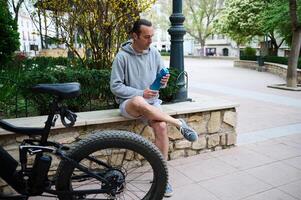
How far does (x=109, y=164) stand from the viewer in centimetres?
269

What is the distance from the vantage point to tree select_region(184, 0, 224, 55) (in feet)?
125

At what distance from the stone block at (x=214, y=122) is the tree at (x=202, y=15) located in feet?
113

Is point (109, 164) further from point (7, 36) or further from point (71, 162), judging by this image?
point (7, 36)

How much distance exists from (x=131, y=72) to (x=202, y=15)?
36952 mm

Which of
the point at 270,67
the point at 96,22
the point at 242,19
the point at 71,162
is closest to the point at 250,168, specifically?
the point at 71,162

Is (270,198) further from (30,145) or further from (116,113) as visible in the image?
(30,145)

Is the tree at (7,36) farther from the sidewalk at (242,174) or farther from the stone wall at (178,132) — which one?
the sidewalk at (242,174)

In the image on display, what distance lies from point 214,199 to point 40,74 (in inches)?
91.1

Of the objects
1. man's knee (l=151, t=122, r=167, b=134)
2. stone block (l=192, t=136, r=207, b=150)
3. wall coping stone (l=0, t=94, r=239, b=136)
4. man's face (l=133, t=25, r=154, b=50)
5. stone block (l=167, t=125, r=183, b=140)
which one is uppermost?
man's face (l=133, t=25, r=154, b=50)

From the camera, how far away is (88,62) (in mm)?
5410

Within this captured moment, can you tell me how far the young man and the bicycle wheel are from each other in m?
0.56

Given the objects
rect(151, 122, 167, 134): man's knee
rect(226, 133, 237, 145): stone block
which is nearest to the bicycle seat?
rect(151, 122, 167, 134): man's knee

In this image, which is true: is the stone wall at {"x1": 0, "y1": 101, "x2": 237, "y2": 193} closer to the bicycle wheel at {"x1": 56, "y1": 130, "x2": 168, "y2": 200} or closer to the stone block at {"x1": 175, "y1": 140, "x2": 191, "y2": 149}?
the stone block at {"x1": 175, "y1": 140, "x2": 191, "y2": 149}

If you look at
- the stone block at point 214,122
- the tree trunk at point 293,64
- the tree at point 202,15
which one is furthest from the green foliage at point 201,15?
the stone block at point 214,122
